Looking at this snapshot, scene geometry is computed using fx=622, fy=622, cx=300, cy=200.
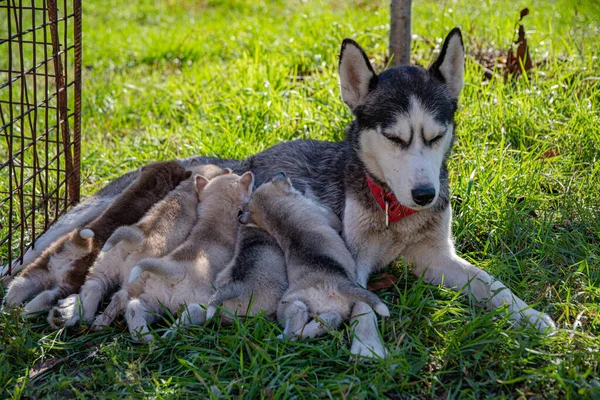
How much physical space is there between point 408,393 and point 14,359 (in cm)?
194

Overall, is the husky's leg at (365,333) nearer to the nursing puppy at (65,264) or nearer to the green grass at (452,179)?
the green grass at (452,179)

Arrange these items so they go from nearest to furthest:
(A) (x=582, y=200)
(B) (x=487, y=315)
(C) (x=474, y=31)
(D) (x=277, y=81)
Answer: (B) (x=487, y=315) → (A) (x=582, y=200) → (D) (x=277, y=81) → (C) (x=474, y=31)

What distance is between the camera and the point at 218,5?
11.5 m

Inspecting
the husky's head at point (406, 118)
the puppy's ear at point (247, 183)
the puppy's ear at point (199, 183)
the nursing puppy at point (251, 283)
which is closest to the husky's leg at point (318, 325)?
the nursing puppy at point (251, 283)

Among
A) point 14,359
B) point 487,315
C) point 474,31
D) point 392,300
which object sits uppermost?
point 474,31

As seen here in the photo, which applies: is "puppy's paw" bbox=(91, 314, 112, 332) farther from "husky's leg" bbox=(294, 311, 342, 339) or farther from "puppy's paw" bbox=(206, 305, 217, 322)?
"husky's leg" bbox=(294, 311, 342, 339)

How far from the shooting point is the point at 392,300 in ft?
11.5

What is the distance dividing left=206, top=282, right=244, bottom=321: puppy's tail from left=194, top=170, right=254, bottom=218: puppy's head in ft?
2.21

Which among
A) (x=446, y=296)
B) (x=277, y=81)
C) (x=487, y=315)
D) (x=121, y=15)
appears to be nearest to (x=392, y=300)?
(x=446, y=296)

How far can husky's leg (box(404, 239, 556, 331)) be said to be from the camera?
3.13 m

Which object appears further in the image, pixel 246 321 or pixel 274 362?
pixel 246 321

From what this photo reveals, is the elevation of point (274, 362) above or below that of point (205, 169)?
below

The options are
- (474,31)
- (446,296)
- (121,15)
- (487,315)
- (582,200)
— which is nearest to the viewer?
(487,315)

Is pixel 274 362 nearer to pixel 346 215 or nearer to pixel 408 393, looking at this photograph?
pixel 408 393
